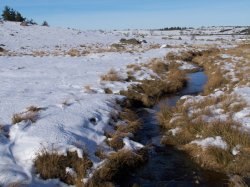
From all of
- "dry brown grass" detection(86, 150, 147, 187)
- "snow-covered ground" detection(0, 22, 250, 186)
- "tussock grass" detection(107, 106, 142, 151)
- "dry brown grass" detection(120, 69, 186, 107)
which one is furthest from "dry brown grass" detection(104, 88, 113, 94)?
"dry brown grass" detection(86, 150, 147, 187)

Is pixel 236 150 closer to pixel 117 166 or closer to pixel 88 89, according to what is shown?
pixel 117 166

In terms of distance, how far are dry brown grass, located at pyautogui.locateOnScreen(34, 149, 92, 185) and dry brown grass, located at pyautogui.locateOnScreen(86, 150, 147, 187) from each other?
304 mm

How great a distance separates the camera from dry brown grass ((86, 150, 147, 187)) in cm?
798

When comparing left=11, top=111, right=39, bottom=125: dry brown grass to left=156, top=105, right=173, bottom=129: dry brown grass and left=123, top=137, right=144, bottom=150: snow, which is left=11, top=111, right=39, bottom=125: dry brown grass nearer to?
left=123, top=137, right=144, bottom=150: snow

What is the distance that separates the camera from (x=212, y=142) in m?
9.69

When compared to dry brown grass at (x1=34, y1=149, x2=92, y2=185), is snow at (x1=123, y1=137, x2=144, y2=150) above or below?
below

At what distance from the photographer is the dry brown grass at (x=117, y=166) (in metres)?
7.98

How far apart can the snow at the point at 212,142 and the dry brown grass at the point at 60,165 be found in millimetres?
3096

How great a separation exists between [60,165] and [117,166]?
142 centimetres

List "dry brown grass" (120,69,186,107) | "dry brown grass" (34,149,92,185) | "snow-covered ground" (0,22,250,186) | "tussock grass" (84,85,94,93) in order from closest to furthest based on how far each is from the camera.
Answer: "dry brown grass" (34,149,92,185), "snow-covered ground" (0,22,250,186), "tussock grass" (84,85,94,93), "dry brown grass" (120,69,186,107)

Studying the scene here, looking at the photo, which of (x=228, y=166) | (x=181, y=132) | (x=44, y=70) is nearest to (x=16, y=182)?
(x=228, y=166)

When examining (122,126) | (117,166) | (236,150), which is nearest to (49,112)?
(122,126)

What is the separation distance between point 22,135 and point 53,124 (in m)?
0.99

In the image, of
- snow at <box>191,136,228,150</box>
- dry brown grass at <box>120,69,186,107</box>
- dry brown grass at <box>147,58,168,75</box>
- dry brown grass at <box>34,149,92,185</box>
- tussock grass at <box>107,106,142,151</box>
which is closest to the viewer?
dry brown grass at <box>34,149,92,185</box>
